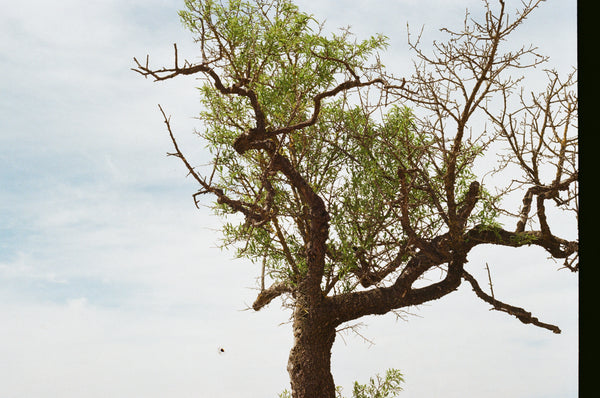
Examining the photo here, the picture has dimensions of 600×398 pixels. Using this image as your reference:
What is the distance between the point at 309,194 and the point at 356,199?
78 centimetres

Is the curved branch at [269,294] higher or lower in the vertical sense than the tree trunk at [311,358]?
higher

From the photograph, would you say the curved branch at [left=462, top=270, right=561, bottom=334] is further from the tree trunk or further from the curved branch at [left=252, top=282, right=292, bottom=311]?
the curved branch at [left=252, top=282, right=292, bottom=311]

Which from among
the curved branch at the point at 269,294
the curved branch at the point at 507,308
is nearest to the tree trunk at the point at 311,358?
the curved branch at the point at 269,294

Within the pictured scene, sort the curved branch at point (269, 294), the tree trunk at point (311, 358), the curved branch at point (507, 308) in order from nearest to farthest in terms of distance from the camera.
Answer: the curved branch at point (507, 308), the tree trunk at point (311, 358), the curved branch at point (269, 294)

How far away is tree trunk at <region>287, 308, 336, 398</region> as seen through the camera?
7695mm

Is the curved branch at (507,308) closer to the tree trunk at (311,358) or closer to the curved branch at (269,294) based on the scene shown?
the tree trunk at (311,358)

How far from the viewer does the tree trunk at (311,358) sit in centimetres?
770

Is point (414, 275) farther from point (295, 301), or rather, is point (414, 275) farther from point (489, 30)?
point (489, 30)

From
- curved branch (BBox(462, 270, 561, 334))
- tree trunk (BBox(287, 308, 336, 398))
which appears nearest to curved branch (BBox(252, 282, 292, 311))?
tree trunk (BBox(287, 308, 336, 398))

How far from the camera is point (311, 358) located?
7742 millimetres

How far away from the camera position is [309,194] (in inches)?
291
